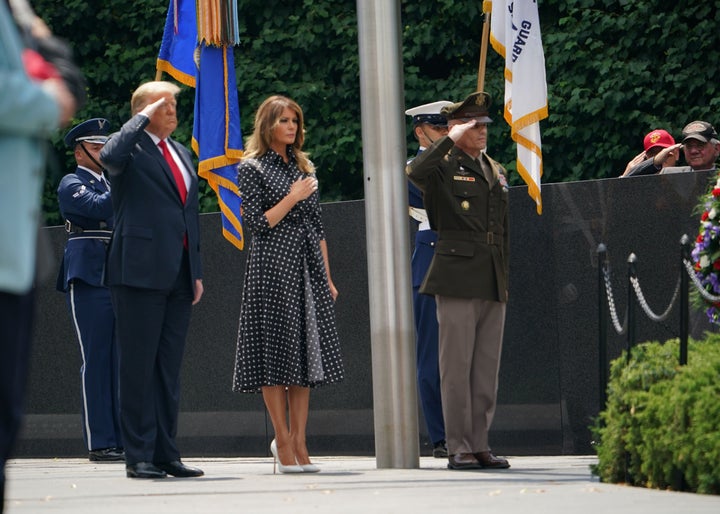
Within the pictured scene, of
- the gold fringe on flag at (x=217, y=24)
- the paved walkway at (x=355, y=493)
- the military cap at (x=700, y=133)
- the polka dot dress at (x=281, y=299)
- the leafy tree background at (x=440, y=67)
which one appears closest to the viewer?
the paved walkway at (x=355, y=493)

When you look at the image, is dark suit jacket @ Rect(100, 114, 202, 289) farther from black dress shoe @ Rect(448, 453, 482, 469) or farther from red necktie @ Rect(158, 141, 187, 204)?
black dress shoe @ Rect(448, 453, 482, 469)

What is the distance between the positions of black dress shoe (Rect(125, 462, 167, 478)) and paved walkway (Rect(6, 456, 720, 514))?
8 cm

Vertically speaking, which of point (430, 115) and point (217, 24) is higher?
point (217, 24)

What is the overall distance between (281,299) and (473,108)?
4.86 ft

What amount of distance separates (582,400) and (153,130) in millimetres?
3701

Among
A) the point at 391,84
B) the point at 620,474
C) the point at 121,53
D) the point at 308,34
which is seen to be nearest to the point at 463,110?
the point at 391,84

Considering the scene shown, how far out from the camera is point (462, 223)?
8664 mm

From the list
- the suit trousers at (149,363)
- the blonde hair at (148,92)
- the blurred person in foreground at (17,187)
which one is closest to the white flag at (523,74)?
the blonde hair at (148,92)

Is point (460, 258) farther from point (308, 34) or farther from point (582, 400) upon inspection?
point (308, 34)

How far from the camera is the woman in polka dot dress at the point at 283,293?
8.38 meters

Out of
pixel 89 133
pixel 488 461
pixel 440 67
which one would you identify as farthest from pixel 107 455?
pixel 440 67

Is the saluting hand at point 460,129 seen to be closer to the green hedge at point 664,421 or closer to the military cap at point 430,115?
the military cap at point 430,115

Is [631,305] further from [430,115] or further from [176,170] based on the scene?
[430,115]

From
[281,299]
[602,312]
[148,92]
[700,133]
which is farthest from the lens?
[700,133]
